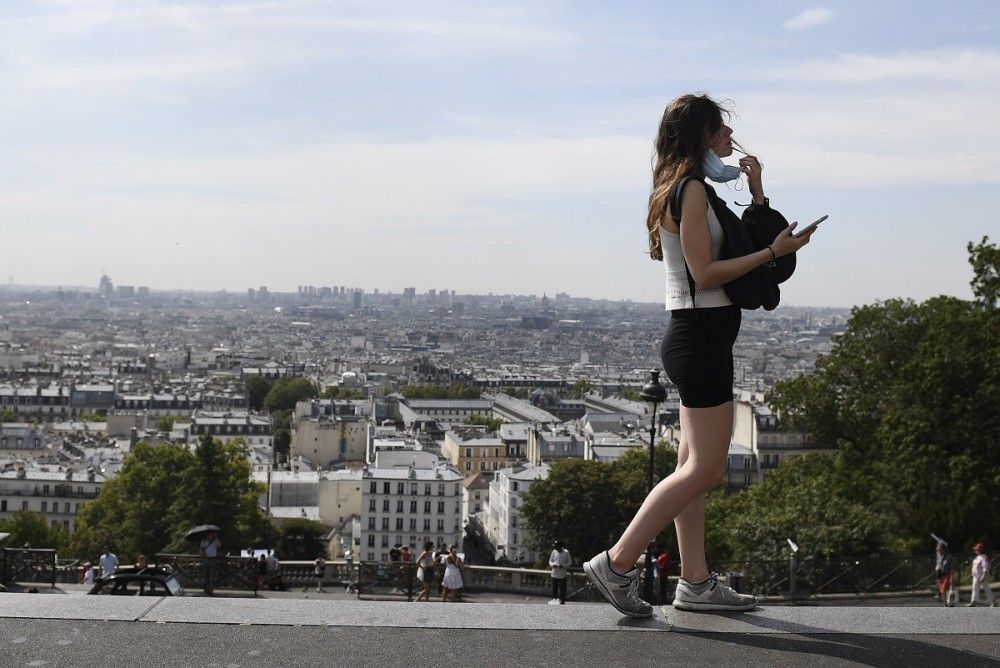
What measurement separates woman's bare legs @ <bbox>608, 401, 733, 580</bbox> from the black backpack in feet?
1.47

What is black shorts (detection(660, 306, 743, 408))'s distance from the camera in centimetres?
541

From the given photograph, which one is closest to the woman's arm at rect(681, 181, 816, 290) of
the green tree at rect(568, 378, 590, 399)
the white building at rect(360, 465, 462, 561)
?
the white building at rect(360, 465, 462, 561)

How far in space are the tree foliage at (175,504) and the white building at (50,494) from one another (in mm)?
17563

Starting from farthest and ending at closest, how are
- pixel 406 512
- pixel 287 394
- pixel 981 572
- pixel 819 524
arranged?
1. pixel 287 394
2. pixel 406 512
3. pixel 819 524
4. pixel 981 572

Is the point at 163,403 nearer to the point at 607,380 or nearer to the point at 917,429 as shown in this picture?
the point at 607,380

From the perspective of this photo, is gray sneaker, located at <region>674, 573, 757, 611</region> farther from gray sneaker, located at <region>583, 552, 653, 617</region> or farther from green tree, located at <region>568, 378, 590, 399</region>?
green tree, located at <region>568, 378, 590, 399</region>

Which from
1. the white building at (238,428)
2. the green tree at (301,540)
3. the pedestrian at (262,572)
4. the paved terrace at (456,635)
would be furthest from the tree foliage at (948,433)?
the white building at (238,428)

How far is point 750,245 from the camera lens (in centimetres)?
558

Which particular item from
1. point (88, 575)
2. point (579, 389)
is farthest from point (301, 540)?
point (579, 389)

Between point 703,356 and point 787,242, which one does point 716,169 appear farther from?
point 703,356

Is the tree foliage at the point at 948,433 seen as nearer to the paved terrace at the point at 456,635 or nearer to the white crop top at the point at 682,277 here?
the paved terrace at the point at 456,635

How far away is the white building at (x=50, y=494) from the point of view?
65.7 metres

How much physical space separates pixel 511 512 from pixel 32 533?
20.4 metres

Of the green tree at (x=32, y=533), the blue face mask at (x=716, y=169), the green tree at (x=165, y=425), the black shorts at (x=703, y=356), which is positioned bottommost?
the green tree at (x=32, y=533)
